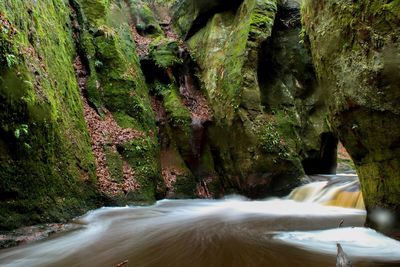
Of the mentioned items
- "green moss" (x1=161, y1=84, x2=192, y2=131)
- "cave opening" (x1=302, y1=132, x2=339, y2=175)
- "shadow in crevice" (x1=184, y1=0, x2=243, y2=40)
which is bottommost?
"cave opening" (x1=302, y1=132, x2=339, y2=175)

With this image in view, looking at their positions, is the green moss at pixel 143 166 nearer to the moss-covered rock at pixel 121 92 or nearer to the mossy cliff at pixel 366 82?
the moss-covered rock at pixel 121 92

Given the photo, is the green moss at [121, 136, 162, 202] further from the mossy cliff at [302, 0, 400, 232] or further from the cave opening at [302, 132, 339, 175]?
the cave opening at [302, 132, 339, 175]

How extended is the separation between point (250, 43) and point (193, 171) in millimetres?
5254

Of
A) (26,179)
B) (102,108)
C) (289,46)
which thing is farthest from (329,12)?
(289,46)

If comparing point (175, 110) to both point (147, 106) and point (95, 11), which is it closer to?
point (147, 106)

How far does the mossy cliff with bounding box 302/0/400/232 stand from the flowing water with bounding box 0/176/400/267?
3.55ft

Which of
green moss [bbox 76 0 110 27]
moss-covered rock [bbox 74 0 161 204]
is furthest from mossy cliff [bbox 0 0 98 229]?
green moss [bbox 76 0 110 27]

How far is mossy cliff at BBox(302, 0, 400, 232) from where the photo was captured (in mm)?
4863

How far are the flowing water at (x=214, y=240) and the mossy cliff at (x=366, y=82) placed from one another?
1.08 metres

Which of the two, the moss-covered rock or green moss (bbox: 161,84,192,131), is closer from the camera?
the moss-covered rock

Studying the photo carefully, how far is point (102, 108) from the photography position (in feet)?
36.7

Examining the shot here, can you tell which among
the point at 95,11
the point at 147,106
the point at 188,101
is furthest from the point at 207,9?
the point at 147,106

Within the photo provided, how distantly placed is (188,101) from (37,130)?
770cm

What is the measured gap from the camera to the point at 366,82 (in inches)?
204
